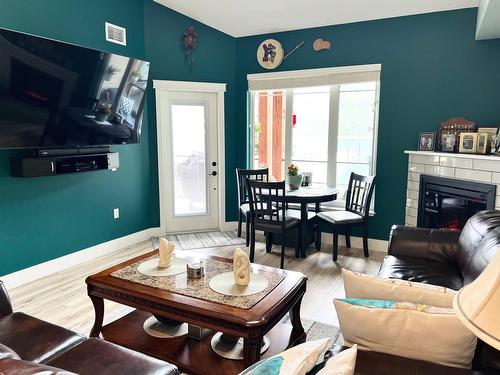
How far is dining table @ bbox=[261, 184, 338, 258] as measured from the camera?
4082 millimetres

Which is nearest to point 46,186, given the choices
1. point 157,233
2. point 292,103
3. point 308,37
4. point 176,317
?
point 157,233

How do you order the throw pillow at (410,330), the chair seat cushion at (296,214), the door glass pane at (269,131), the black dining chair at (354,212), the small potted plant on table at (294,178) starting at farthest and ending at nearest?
the door glass pane at (269,131), the small potted plant on table at (294,178), the chair seat cushion at (296,214), the black dining chair at (354,212), the throw pillow at (410,330)

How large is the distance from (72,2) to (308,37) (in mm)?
2768

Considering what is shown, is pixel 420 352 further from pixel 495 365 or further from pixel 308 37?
pixel 308 37

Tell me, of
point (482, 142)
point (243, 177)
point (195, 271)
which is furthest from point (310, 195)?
point (195, 271)

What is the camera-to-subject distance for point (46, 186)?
3.65m

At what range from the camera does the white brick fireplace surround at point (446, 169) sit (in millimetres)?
3359

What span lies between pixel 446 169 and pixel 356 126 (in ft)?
4.14

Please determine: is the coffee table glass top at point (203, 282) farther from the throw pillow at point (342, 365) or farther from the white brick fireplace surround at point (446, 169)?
the white brick fireplace surround at point (446, 169)

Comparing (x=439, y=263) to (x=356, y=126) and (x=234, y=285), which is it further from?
(x=356, y=126)

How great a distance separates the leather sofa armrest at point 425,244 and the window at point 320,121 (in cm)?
174

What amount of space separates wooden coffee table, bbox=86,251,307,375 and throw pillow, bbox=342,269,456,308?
56 cm

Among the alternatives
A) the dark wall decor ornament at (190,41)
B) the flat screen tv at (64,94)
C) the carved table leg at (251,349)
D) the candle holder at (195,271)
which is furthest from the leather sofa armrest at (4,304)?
the dark wall decor ornament at (190,41)

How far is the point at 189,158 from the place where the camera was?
5.20 m
